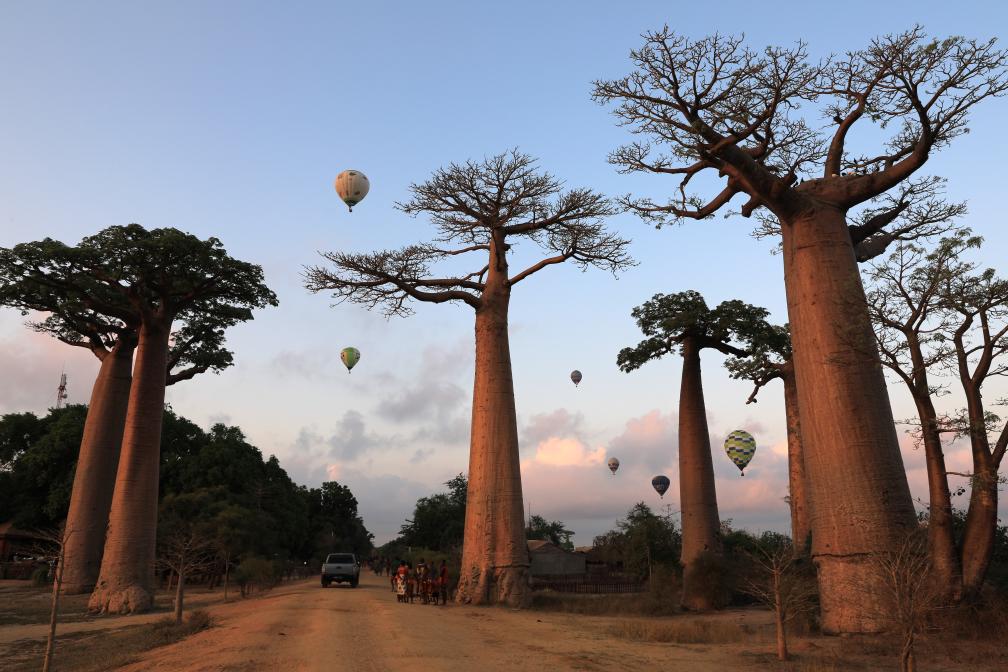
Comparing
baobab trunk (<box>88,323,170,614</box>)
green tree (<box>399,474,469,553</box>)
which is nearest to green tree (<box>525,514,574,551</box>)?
green tree (<box>399,474,469,553</box>)

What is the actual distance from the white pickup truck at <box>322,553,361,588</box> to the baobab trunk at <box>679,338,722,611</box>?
14.2 m

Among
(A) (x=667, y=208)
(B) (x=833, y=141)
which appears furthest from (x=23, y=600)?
(B) (x=833, y=141)

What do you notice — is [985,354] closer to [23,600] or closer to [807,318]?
[807,318]

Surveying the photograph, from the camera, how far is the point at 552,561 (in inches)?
1683

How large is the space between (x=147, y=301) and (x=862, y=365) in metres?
19.4

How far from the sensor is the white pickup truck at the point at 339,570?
28.8m

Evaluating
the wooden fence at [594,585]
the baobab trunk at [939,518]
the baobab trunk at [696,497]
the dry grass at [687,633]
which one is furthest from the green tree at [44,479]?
the baobab trunk at [939,518]

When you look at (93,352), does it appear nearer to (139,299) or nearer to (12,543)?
(139,299)

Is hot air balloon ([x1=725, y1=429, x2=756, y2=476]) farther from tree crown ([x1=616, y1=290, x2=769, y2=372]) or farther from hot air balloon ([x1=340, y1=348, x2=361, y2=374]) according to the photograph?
hot air balloon ([x1=340, y1=348, x2=361, y2=374])

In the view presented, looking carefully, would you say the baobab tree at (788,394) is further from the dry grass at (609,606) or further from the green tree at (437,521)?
the green tree at (437,521)

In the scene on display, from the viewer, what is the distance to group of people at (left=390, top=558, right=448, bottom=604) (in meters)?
18.5

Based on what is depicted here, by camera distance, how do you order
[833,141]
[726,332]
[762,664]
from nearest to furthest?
[762,664] < [833,141] < [726,332]

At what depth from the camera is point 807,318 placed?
1258 centimetres

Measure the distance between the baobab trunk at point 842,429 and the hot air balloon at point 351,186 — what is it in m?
13.2
